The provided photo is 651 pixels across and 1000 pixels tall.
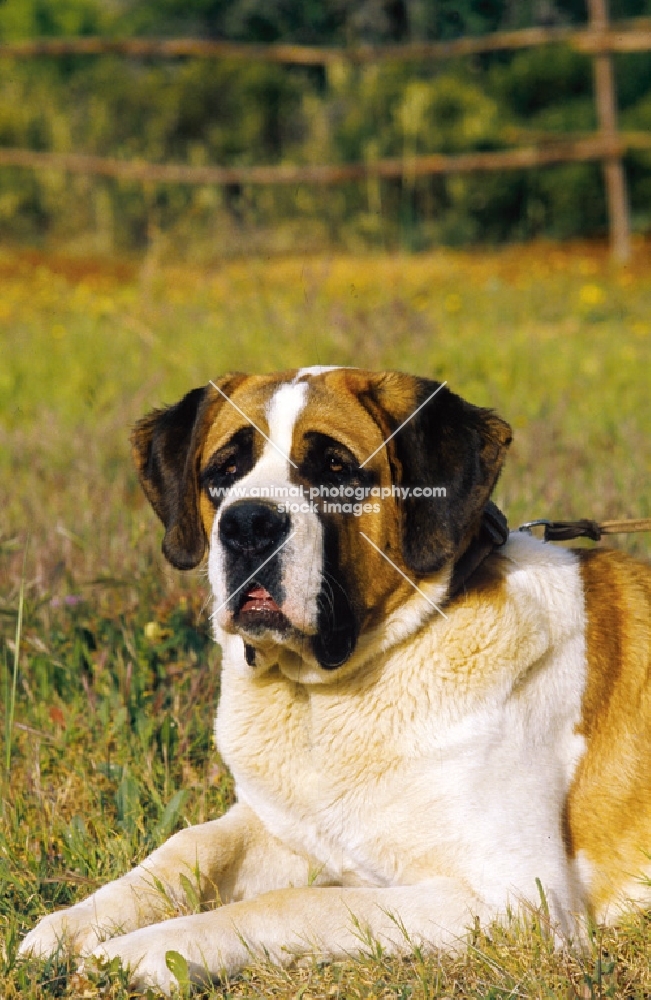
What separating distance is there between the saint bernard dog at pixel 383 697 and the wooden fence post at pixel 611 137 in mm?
9783

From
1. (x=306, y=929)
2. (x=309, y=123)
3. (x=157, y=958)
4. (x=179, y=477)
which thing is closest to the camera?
(x=157, y=958)

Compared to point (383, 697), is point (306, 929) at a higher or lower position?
lower

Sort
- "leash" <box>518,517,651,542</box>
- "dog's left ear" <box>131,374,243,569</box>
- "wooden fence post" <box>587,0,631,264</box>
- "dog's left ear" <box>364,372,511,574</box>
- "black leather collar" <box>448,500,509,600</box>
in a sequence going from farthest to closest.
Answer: "wooden fence post" <box>587,0,631,264</box> < "leash" <box>518,517,651,542</box> < "dog's left ear" <box>131,374,243,569</box> < "black leather collar" <box>448,500,509,600</box> < "dog's left ear" <box>364,372,511,574</box>

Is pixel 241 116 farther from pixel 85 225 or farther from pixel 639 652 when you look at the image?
pixel 639 652

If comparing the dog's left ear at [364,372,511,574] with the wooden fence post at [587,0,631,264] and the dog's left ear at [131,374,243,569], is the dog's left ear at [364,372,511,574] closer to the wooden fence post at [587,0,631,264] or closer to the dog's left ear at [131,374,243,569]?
the dog's left ear at [131,374,243,569]

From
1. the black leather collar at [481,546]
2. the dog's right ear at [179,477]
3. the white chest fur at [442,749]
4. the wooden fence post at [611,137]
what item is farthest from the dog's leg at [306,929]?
the wooden fence post at [611,137]

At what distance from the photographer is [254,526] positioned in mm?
2814

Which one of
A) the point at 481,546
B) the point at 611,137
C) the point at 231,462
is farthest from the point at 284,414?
the point at 611,137

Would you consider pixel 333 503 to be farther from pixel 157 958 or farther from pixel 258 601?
pixel 157 958

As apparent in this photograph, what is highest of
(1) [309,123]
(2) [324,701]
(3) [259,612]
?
(1) [309,123]

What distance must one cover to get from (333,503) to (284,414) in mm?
274

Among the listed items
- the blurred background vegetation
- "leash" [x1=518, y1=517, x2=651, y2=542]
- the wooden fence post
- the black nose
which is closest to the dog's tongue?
the black nose

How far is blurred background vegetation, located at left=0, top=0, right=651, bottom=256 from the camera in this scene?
1061 centimetres

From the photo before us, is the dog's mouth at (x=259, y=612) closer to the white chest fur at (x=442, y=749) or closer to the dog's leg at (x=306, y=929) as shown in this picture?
the white chest fur at (x=442, y=749)
